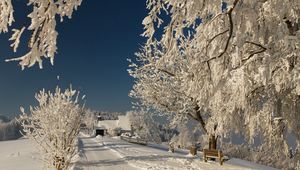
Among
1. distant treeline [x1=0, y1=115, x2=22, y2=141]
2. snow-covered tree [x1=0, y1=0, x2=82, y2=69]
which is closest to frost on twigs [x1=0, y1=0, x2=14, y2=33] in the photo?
snow-covered tree [x1=0, y1=0, x2=82, y2=69]

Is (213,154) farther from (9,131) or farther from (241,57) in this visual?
(9,131)

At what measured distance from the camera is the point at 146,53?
2462 centimetres

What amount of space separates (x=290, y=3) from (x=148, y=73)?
2022 centimetres

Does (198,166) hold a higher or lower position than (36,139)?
lower

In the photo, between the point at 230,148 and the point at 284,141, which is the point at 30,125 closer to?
the point at 284,141

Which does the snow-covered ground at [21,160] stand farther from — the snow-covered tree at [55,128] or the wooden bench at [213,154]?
the wooden bench at [213,154]

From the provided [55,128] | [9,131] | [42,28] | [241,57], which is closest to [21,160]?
[55,128]

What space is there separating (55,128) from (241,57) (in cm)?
915

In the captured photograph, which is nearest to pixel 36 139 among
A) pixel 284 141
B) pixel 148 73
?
pixel 284 141

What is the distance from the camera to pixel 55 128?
14.2 meters

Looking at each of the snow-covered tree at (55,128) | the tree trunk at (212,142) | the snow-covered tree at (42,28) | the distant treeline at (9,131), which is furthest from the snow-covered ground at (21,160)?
the distant treeline at (9,131)

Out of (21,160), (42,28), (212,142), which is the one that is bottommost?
(21,160)

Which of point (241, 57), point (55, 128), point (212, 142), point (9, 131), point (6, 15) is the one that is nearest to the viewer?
point (6, 15)

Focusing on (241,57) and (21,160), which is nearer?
(241,57)
